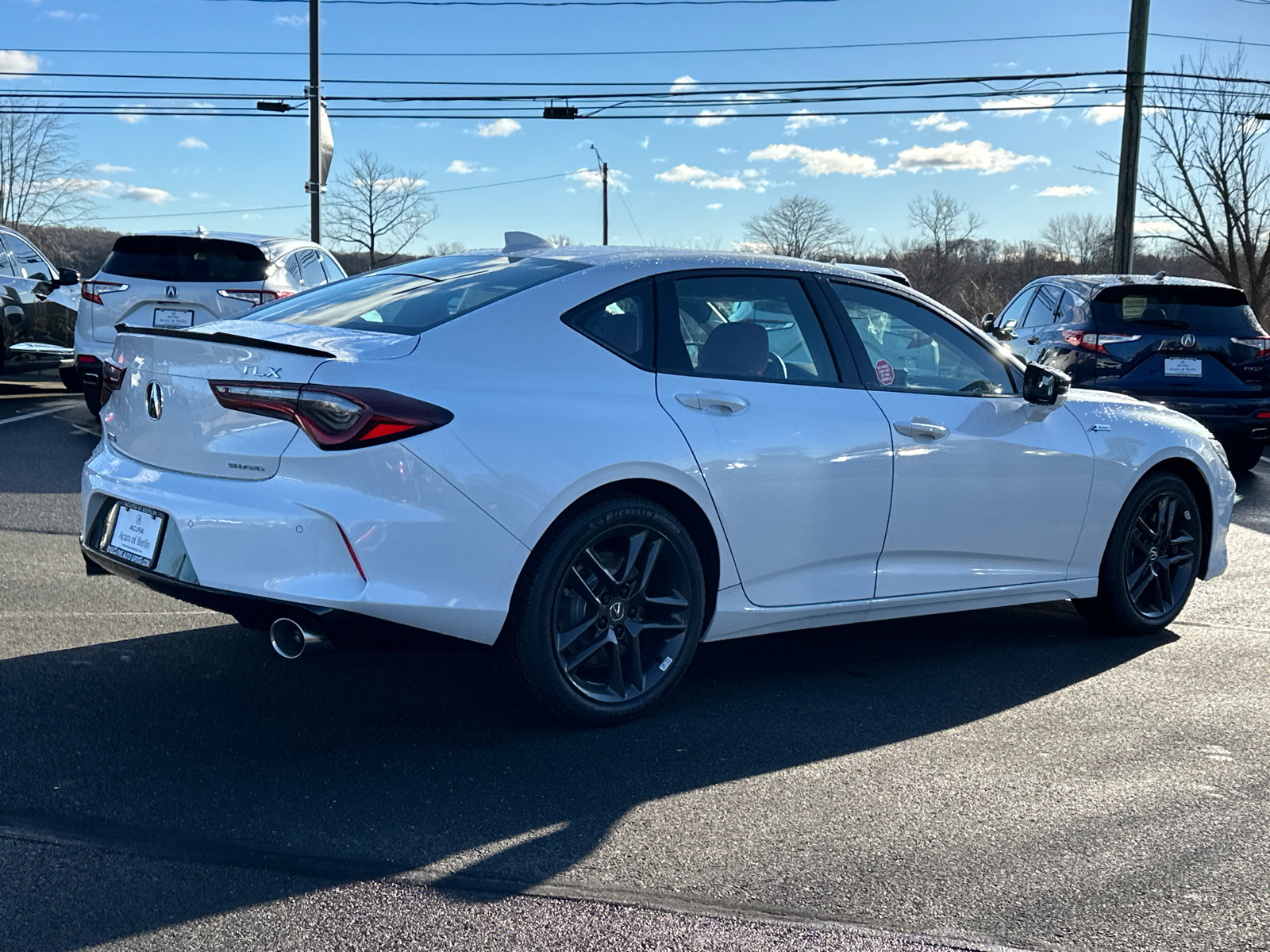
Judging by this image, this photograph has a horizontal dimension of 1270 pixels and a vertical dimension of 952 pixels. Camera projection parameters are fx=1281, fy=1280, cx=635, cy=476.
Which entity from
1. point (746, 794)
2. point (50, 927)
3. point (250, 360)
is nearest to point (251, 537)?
point (250, 360)

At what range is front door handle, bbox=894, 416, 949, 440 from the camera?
468cm

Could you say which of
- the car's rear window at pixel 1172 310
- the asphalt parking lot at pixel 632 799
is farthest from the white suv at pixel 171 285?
the car's rear window at pixel 1172 310

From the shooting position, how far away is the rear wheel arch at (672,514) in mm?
3838

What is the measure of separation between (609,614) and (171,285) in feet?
27.4

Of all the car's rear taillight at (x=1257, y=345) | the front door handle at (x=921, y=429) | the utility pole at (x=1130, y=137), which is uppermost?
the utility pole at (x=1130, y=137)

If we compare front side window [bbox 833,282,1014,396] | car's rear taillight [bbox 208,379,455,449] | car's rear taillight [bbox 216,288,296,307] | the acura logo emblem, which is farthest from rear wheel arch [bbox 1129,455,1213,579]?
car's rear taillight [bbox 216,288,296,307]

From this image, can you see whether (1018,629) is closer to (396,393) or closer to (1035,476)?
(1035,476)

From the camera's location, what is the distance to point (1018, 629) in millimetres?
5824

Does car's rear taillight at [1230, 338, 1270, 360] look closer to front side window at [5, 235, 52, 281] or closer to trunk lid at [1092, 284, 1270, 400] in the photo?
trunk lid at [1092, 284, 1270, 400]

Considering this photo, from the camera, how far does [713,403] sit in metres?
Answer: 4.23

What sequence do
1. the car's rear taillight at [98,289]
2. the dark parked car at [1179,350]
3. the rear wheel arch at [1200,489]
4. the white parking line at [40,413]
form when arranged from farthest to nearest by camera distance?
the white parking line at [40,413] < the car's rear taillight at [98,289] < the dark parked car at [1179,350] < the rear wheel arch at [1200,489]

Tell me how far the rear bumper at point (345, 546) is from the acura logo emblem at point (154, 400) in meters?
0.35

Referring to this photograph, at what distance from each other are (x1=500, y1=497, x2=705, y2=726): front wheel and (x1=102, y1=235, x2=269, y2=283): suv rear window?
26.7ft

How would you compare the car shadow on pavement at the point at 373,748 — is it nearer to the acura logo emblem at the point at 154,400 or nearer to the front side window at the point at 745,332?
the acura logo emblem at the point at 154,400
